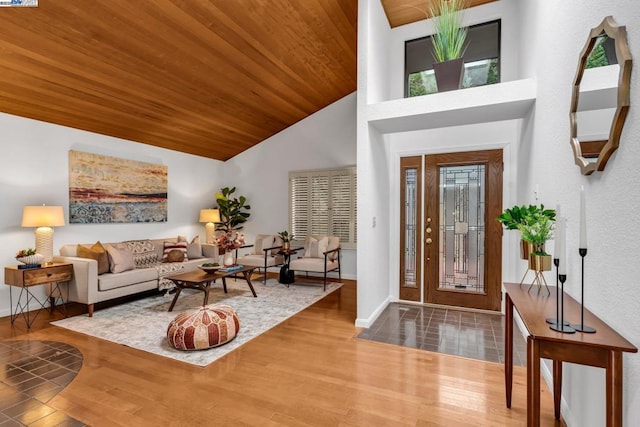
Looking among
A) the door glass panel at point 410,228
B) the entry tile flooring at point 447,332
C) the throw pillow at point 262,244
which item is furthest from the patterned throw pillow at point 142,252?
the door glass panel at point 410,228

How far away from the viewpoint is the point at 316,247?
596 centimetres

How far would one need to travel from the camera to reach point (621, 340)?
1261mm

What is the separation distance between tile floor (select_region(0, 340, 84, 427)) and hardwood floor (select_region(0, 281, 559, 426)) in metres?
0.08

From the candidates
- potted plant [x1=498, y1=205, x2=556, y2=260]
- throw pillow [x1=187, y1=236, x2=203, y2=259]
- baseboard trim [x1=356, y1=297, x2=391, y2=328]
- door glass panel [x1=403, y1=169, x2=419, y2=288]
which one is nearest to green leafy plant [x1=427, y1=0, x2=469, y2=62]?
door glass panel [x1=403, y1=169, x2=419, y2=288]

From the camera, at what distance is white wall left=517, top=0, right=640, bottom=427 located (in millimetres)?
1256

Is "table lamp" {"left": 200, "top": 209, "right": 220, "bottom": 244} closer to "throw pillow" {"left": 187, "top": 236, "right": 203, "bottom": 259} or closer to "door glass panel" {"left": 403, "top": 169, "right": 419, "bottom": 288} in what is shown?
"throw pillow" {"left": 187, "top": 236, "right": 203, "bottom": 259}

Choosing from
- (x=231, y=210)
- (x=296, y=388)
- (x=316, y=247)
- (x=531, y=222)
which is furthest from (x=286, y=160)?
(x=531, y=222)

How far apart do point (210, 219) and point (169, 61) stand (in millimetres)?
3394

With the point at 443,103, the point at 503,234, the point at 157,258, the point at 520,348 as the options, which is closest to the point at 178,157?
the point at 157,258

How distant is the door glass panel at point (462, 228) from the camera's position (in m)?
4.16

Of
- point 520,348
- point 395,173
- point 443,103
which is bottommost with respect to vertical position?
point 520,348

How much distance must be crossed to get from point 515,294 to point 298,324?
2.46 meters

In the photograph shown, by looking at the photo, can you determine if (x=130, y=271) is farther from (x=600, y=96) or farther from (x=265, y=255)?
(x=600, y=96)

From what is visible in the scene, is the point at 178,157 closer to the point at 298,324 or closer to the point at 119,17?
the point at 119,17
